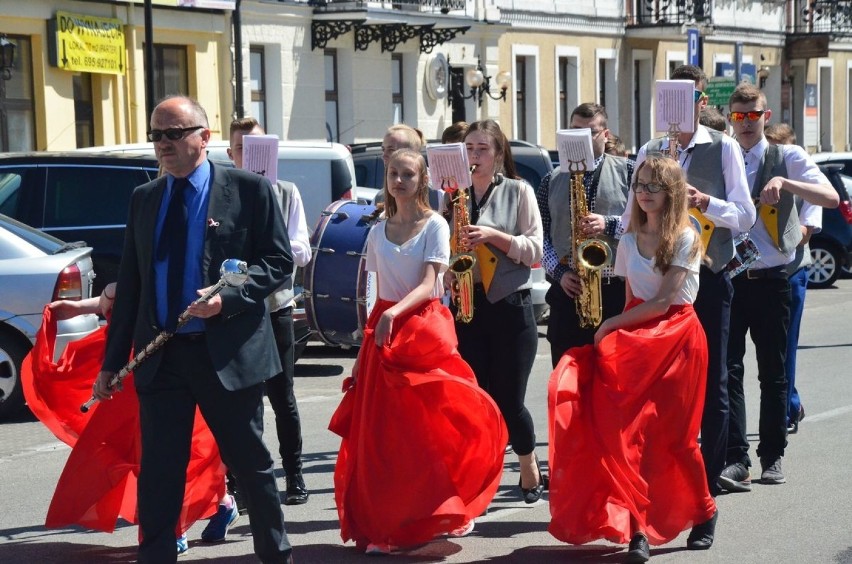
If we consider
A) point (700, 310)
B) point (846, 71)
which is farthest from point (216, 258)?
point (846, 71)

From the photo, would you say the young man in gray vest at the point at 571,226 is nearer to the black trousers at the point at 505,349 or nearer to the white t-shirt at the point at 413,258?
the black trousers at the point at 505,349

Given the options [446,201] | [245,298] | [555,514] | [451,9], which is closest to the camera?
[245,298]

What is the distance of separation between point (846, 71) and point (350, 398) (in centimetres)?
4831

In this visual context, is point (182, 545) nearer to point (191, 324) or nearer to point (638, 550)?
point (191, 324)

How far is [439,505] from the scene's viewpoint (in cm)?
665

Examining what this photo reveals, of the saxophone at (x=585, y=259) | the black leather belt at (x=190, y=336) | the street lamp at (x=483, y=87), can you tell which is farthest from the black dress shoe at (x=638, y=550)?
the street lamp at (x=483, y=87)

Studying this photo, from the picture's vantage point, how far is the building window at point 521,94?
36.9m

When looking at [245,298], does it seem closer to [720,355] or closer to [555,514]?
[555,514]

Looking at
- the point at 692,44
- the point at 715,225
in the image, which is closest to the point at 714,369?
the point at 715,225

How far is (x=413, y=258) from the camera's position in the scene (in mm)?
6883

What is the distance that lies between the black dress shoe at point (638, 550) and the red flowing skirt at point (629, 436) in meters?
0.04

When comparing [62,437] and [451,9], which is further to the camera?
[451,9]

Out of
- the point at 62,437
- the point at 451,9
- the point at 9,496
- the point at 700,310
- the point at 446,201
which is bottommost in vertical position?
the point at 9,496

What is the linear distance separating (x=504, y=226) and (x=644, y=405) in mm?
1441
